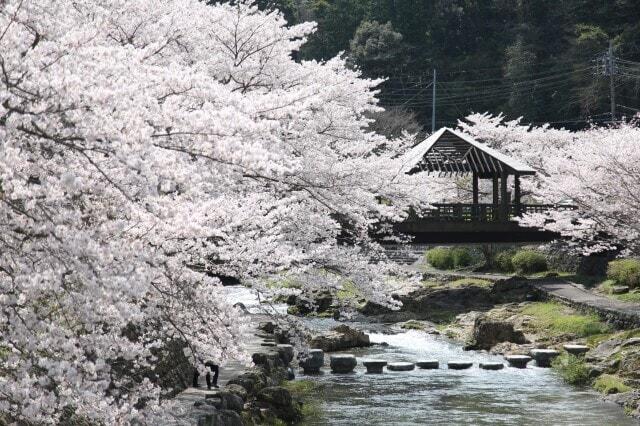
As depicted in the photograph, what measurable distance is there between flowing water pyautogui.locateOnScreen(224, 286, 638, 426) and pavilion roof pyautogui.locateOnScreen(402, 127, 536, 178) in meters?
9.77

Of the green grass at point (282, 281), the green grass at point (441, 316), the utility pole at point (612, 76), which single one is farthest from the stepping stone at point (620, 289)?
the utility pole at point (612, 76)

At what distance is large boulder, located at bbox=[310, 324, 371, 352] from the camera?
23.0 m

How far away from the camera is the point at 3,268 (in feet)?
18.4

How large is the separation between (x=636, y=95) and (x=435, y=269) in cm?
1732

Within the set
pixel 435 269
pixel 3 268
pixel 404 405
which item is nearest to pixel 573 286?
pixel 435 269

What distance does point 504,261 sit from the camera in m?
35.9

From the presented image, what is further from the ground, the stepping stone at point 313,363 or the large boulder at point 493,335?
the large boulder at point 493,335

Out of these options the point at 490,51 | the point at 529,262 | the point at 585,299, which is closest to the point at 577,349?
the point at 585,299

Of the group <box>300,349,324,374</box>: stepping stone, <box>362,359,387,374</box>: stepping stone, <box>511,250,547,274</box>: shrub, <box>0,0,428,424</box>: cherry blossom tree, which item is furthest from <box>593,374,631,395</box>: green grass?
<box>511,250,547,274</box>: shrub

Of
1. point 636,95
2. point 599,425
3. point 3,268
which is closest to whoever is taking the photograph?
point 3,268

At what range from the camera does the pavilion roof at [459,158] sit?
100 ft

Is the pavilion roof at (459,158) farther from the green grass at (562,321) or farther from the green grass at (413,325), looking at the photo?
the green grass at (562,321)

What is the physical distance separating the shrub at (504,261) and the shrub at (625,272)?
266 inches

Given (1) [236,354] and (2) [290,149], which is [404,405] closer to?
A: (2) [290,149]
